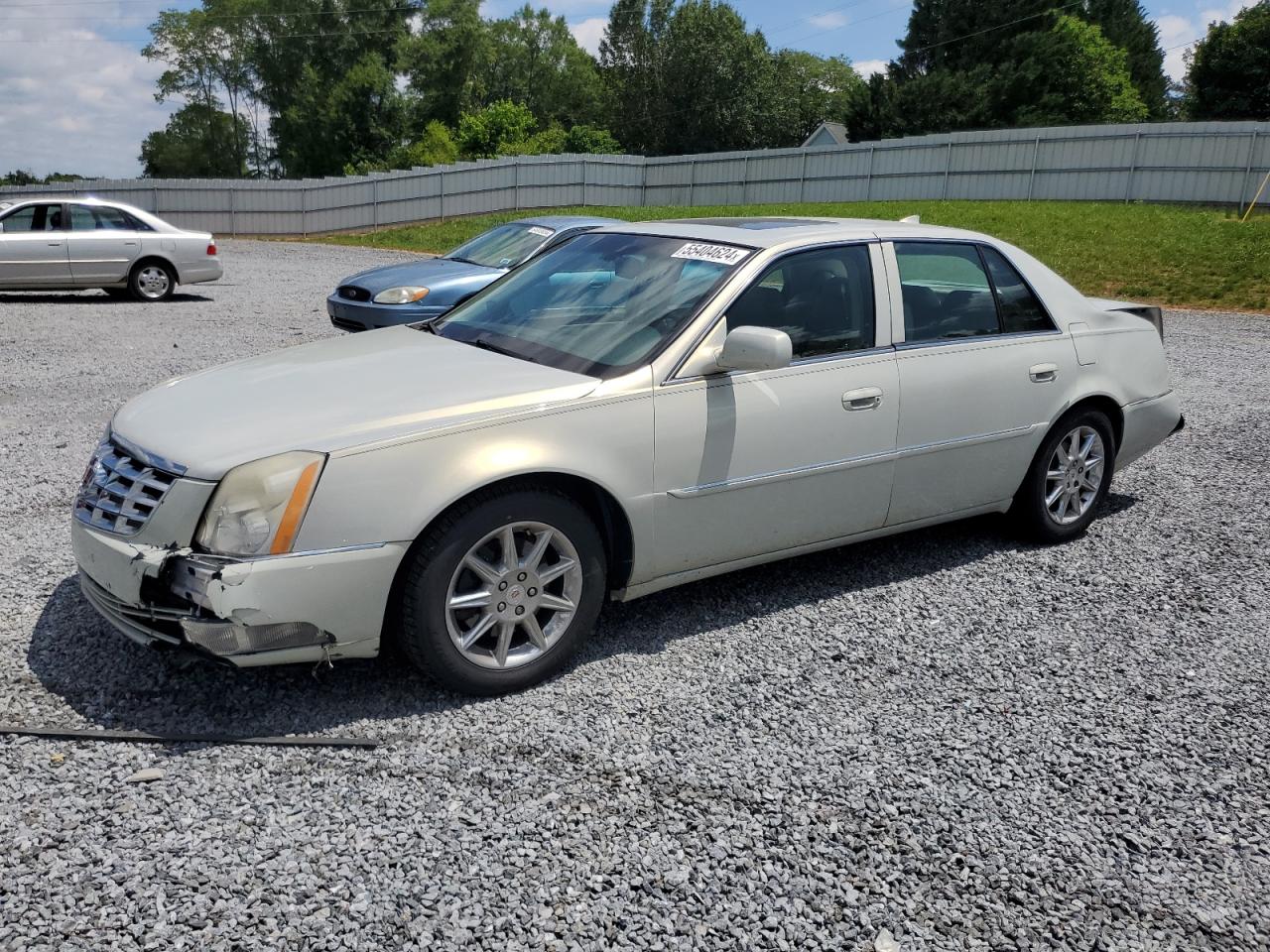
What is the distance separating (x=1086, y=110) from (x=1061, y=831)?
5919 centimetres

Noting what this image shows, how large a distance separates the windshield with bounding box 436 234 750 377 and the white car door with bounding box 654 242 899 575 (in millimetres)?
205

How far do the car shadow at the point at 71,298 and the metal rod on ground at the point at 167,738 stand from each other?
46.1ft

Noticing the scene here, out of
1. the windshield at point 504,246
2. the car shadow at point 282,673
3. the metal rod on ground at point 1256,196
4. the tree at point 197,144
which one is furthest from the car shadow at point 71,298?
the tree at point 197,144

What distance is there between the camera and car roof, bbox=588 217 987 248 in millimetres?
4672

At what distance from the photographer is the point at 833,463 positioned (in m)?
4.51

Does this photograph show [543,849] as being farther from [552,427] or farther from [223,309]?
[223,309]

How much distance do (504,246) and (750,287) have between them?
799 cm

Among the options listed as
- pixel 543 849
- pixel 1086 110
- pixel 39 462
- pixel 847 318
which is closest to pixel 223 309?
pixel 39 462

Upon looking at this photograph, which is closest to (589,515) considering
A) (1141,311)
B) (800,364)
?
(800,364)

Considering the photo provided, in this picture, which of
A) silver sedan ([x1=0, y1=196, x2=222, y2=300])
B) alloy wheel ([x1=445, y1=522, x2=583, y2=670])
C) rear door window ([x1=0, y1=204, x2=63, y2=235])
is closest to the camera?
alloy wheel ([x1=445, y1=522, x2=583, y2=670])

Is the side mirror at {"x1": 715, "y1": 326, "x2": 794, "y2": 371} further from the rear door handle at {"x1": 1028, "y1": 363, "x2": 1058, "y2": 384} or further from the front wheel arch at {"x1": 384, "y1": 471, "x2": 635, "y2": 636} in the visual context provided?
the rear door handle at {"x1": 1028, "y1": 363, "x2": 1058, "y2": 384}

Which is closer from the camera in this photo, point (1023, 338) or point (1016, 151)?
point (1023, 338)

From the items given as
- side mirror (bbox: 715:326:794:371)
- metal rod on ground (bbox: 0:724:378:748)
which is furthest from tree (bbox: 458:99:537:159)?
metal rod on ground (bbox: 0:724:378:748)

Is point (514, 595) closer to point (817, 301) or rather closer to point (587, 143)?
point (817, 301)
